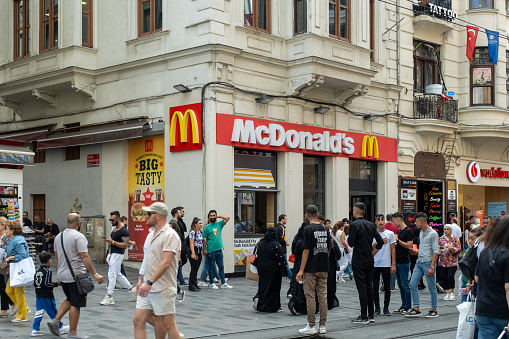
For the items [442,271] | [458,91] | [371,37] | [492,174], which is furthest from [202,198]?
[492,174]

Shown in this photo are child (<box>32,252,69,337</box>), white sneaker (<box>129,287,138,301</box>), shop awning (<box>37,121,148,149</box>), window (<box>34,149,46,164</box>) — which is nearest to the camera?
child (<box>32,252,69,337</box>)

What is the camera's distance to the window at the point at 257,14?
19.2 m

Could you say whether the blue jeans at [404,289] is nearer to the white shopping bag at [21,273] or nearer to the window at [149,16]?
the white shopping bag at [21,273]

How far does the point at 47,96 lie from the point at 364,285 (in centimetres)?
1400

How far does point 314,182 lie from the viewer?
21.1 metres

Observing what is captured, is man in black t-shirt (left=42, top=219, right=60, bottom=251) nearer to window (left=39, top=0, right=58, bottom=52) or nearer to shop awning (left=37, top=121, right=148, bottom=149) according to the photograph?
shop awning (left=37, top=121, right=148, bottom=149)

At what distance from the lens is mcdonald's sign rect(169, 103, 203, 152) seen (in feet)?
58.5

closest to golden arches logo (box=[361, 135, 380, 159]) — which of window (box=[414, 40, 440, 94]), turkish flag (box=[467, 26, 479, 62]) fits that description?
window (box=[414, 40, 440, 94])

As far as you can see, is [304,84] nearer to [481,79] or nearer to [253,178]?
[253,178]

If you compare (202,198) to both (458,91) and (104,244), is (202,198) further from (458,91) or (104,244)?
(458,91)

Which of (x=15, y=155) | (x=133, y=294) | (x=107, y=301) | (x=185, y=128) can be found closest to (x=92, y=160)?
(x=185, y=128)

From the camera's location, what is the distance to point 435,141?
24.9 meters

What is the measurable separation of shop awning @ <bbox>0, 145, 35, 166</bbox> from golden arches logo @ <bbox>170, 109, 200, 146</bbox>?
146 inches

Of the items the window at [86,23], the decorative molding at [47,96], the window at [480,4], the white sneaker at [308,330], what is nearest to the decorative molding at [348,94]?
the window at [480,4]
